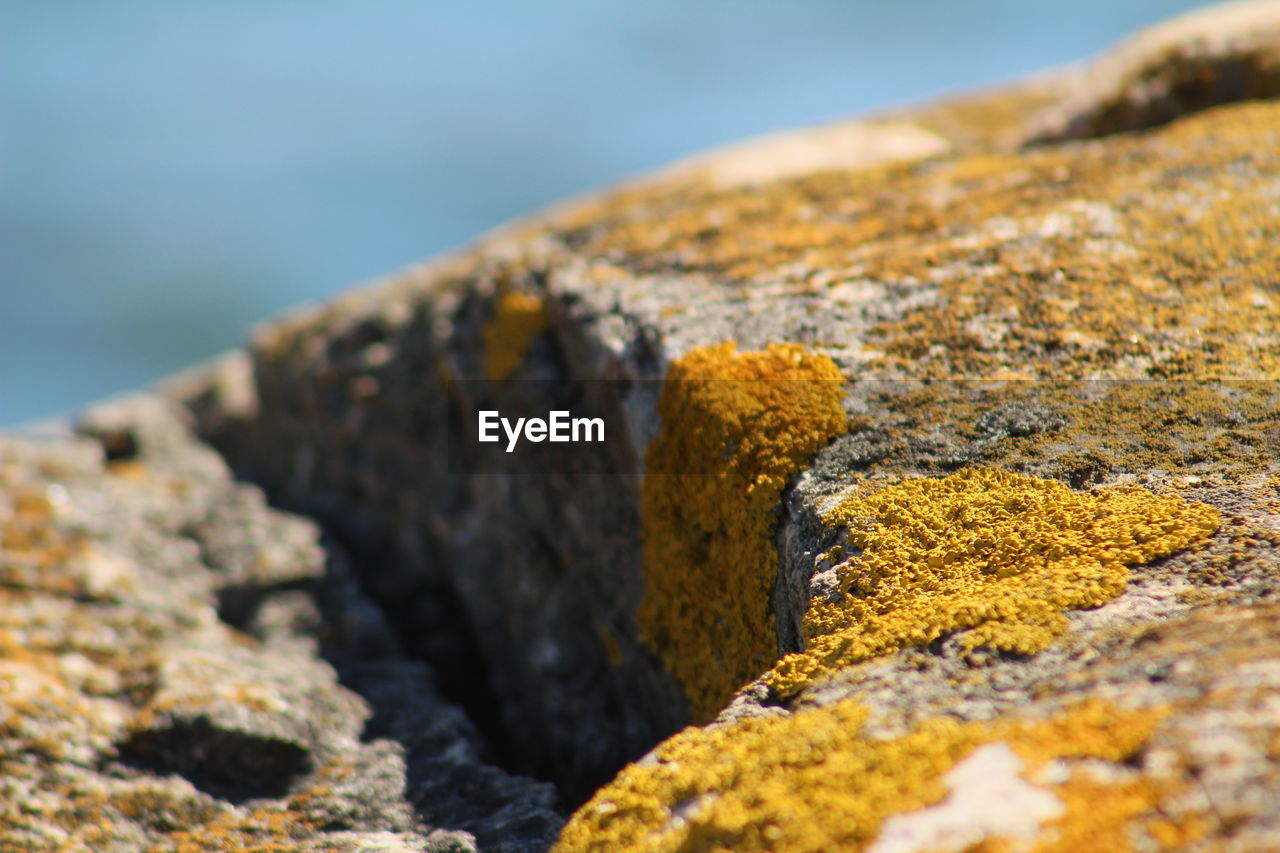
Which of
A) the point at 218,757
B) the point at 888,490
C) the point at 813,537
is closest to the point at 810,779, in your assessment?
the point at 813,537

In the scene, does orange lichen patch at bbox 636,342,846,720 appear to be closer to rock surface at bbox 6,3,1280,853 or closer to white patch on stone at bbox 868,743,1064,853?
rock surface at bbox 6,3,1280,853

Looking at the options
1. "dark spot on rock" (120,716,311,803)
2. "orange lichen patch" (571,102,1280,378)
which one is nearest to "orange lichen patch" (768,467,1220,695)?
"orange lichen patch" (571,102,1280,378)

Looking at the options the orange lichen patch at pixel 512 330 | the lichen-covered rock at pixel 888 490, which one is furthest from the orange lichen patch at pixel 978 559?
the orange lichen patch at pixel 512 330

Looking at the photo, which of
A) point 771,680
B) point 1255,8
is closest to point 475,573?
point 771,680

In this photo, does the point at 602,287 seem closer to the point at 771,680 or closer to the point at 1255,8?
the point at 771,680

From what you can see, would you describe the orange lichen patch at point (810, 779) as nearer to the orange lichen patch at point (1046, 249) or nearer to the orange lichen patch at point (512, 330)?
the orange lichen patch at point (1046, 249)

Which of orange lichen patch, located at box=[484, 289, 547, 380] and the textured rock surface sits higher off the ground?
orange lichen patch, located at box=[484, 289, 547, 380]
